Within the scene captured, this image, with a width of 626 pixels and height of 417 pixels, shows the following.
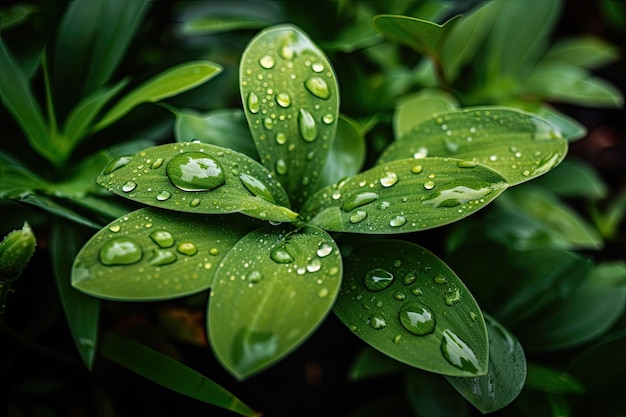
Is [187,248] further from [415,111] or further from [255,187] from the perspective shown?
[415,111]

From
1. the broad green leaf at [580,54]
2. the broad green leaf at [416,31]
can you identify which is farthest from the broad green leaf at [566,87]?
the broad green leaf at [416,31]

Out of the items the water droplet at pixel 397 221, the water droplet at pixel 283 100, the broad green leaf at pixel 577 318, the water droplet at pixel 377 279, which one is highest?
the water droplet at pixel 283 100

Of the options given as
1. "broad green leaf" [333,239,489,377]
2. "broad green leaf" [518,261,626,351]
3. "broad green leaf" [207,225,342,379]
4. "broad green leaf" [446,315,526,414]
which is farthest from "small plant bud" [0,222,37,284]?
"broad green leaf" [518,261,626,351]

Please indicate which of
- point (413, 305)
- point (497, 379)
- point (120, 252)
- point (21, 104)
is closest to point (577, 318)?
point (497, 379)

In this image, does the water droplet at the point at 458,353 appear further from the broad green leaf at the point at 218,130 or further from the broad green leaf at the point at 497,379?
the broad green leaf at the point at 218,130

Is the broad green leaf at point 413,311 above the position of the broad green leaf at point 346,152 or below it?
below

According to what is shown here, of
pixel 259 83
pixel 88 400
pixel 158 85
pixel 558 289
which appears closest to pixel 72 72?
pixel 158 85
